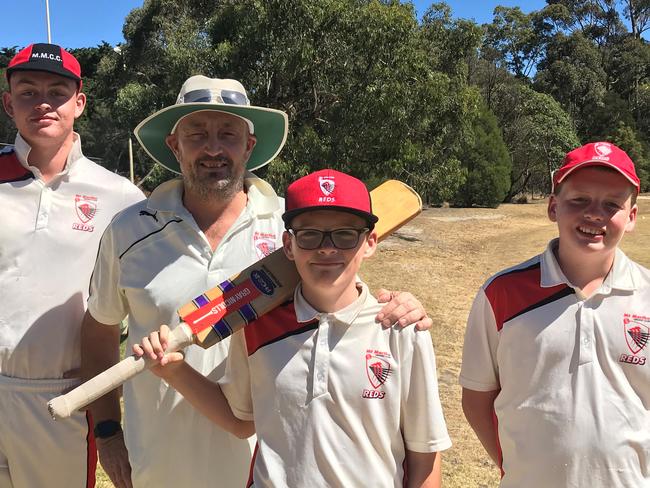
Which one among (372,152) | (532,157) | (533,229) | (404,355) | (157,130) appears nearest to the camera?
(404,355)

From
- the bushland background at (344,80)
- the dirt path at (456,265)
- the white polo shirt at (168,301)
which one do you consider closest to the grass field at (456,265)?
the dirt path at (456,265)

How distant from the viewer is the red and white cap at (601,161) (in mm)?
2131

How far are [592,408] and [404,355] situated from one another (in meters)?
0.70

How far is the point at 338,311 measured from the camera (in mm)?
1950

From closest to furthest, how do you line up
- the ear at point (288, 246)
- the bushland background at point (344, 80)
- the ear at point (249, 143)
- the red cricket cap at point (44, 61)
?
the ear at point (288, 246), the ear at point (249, 143), the red cricket cap at point (44, 61), the bushland background at point (344, 80)

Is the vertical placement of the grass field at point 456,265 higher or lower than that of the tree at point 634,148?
lower

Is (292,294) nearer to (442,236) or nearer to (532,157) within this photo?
(442,236)

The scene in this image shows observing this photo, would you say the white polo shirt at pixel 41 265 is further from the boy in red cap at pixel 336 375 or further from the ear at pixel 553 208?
the ear at pixel 553 208

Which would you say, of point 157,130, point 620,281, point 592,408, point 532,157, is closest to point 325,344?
point 592,408

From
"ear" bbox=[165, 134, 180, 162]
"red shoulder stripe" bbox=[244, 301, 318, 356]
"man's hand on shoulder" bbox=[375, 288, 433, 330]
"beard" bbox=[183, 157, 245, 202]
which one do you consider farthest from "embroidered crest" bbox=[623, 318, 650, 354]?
"ear" bbox=[165, 134, 180, 162]

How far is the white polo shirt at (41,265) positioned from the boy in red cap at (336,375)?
97 centimetres

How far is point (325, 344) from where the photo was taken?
1908 mm

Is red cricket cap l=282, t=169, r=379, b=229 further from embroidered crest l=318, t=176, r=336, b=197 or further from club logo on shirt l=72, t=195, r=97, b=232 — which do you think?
club logo on shirt l=72, t=195, r=97, b=232

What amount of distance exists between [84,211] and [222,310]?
114cm
